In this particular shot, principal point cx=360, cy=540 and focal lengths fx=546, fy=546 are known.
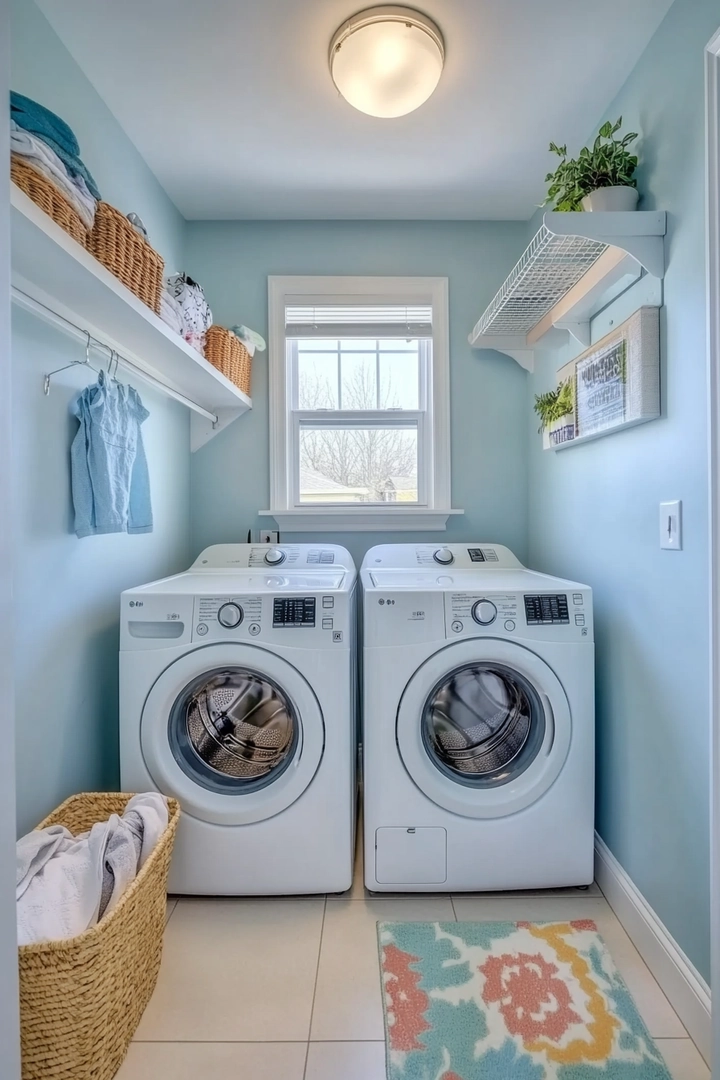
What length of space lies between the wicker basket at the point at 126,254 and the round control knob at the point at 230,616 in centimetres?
84

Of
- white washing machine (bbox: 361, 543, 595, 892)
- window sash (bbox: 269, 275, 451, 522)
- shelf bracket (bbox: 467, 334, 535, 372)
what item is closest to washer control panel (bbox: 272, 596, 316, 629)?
white washing machine (bbox: 361, 543, 595, 892)

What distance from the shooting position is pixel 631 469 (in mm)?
1508

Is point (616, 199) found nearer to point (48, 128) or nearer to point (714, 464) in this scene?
point (714, 464)

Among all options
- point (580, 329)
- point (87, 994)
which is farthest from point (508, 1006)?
point (580, 329)

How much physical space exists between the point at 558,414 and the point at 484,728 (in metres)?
1.09

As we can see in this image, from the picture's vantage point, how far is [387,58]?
140cm

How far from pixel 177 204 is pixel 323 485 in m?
1.29

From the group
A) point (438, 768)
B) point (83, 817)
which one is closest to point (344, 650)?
point (438, 768)

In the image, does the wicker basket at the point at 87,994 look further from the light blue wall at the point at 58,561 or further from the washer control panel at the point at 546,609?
the washer control panel at the point at 546,609

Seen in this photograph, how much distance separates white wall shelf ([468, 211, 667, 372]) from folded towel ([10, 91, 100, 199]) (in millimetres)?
1086

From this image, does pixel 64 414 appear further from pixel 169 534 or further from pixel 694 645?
pixel 694 645

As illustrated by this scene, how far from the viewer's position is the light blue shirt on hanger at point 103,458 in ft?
4.79

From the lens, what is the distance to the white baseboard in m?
1.14

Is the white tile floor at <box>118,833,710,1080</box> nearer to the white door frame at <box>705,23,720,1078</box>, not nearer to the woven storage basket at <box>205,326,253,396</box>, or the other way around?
the white door frame at <box>705,23,720,1078</box>
